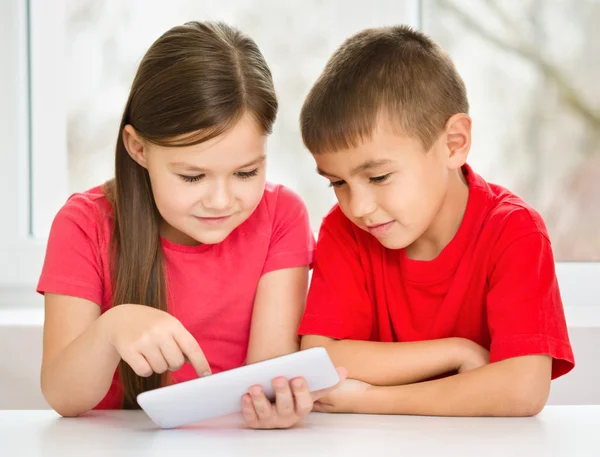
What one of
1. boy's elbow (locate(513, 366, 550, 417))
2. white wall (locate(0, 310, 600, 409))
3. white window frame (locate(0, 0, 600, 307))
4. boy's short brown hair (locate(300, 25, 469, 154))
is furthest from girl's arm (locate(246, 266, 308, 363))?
white window frame (locate(0, 0, 600, 307))

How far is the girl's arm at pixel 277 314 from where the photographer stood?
1246 millimetres

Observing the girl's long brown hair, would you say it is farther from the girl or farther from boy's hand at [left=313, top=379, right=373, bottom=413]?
boy's hand at [left=313, top=379, right=373, bottom=413]

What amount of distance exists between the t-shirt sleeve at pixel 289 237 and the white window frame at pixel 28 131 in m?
0.79

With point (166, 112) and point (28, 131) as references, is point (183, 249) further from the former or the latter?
point (28, 131)

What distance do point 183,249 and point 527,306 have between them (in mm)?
519

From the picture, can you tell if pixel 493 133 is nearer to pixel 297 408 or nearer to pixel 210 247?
pixel 210 247

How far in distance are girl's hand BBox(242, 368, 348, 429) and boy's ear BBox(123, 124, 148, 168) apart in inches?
15.3

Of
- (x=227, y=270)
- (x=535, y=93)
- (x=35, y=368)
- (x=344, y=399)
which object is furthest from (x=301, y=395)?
(x=535, y=93)

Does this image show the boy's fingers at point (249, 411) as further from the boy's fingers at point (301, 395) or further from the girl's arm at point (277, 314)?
the girl's arm at point (277, 314)

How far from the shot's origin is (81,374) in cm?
108

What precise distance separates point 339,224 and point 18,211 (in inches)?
39.9

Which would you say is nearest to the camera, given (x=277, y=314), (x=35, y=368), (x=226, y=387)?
(x=226, y=387)

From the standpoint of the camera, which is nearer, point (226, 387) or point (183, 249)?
point (226, 387)

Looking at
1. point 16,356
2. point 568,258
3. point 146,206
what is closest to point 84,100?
point 16,356
